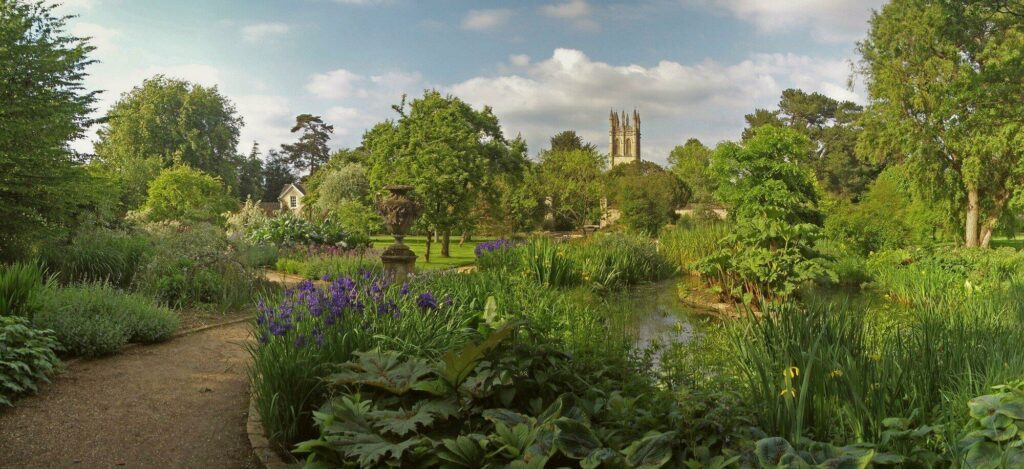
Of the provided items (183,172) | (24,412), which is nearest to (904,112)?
(24,412)

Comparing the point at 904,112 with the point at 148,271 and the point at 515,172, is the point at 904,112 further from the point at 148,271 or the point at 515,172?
the point at 148,271

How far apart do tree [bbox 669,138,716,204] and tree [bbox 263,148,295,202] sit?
3739 cm

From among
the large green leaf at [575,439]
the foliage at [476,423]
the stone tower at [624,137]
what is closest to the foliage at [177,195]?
the foliage at [476,423]

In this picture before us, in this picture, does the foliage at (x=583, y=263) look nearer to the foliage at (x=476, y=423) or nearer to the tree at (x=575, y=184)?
the foliage at (x=476, y=423)

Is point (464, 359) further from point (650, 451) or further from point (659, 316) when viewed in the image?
point (659, 316)

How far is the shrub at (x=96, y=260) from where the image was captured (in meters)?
8.70

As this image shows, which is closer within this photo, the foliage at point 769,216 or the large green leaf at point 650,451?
the large green leaf at point 650,451

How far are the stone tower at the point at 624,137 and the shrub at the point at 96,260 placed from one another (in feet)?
260

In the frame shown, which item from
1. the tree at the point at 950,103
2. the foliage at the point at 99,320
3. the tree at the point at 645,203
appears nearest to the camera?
the foliage at the point at 99,320

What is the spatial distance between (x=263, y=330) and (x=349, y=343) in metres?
0.73

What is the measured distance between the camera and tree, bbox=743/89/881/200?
4100cm

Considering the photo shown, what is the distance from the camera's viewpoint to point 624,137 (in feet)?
283

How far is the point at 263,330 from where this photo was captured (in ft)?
14.1

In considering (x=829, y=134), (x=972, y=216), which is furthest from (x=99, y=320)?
(x=829, y=134)
